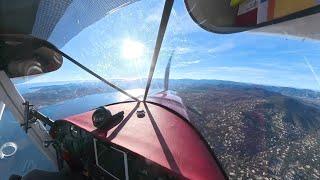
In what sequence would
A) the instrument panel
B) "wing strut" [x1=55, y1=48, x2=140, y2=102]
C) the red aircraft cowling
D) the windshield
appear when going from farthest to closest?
"wing strut" [x1=55, y1=48, x2=140, y2=102], the instrument panel, the red aircraft cowling, the windshield

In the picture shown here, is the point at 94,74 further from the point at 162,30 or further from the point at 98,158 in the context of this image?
the point at 162,30

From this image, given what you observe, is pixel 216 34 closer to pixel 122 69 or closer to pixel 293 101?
pixel 293 101

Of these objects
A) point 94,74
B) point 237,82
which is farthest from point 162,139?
point 94,74

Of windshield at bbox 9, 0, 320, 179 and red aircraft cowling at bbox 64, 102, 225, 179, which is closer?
windshield at bbox 9, 0, 320, 179

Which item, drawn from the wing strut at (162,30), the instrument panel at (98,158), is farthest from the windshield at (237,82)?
the instrument panel at (98,158)

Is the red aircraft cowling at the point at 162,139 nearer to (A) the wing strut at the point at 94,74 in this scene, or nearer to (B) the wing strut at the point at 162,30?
(A) the wing strut at the point at 94,74

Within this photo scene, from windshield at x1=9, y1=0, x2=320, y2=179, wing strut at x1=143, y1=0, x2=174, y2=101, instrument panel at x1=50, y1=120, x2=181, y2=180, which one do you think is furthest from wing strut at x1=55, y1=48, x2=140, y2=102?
wing strut at x1=143, y1=0, x2=174, y2=101

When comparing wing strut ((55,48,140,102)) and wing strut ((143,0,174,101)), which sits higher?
wing strut ((143,0,174,101))

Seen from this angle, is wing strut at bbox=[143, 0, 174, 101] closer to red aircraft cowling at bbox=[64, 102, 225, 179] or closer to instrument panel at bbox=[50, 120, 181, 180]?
red aircraft cowling at bbox=[64, 102, 225, 179]
